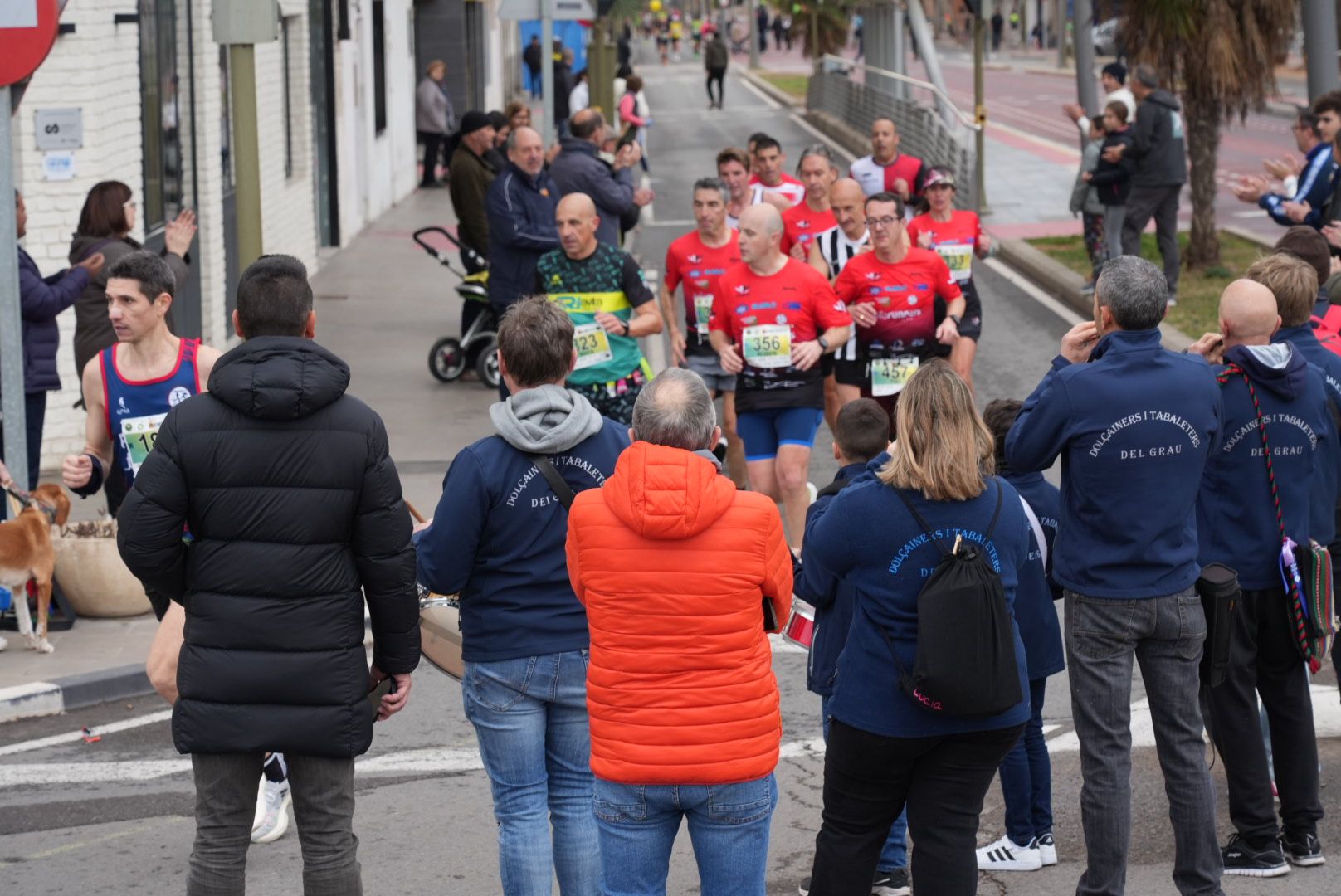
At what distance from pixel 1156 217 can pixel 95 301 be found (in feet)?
34.5

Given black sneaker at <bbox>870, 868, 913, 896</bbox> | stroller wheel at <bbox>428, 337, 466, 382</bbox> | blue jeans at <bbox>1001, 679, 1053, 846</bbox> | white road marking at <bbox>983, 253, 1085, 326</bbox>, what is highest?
white road marking at <bbox>983, 253, 1085, 326</bbox>

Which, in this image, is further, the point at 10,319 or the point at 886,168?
the point at 886,168

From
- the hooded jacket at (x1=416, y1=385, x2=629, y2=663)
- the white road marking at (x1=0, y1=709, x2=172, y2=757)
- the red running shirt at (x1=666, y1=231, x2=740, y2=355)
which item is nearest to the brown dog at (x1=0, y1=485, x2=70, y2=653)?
the white road marking at (x1=0, y1=709, x2=172, y2=757)

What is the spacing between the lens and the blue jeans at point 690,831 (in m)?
4.36

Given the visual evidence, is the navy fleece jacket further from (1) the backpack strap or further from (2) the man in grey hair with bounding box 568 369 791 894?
(1) the backpack strap

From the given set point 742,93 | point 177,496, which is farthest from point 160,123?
point 742,93

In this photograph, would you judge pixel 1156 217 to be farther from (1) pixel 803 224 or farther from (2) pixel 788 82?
(2) pixel 788 82

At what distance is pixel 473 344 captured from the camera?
14188 millimetres

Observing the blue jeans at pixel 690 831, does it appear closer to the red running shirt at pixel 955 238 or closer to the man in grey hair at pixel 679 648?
the man in grey hair at pixel 679 648

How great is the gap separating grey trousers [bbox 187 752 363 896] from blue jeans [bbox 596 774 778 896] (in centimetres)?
68

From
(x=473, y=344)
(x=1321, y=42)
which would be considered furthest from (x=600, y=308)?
(x=1321, y=42)

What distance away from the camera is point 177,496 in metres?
4.39

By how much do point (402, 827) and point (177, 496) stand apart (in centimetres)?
218

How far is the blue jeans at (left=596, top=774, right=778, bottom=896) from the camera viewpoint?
436cm
